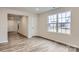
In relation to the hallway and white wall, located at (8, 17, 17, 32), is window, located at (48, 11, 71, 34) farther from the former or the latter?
white wall, located at (8, 17, 17, 32)

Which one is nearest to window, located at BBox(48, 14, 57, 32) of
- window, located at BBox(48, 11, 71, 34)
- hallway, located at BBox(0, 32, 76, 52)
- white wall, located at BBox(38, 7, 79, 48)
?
window, located at BBox(48, 11, 71, 34)

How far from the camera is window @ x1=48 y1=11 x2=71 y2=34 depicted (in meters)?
3.97

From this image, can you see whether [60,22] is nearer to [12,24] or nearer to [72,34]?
[72,34]

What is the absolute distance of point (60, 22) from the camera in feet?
14.9

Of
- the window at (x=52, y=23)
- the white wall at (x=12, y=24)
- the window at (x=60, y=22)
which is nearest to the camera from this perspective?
the window at (x=60, y=22)

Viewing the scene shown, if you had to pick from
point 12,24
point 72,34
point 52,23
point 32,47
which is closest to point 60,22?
point 52,23

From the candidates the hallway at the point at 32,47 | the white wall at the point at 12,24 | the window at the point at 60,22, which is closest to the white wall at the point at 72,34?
the window at the point at 60,22

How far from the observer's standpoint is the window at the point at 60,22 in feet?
13.0

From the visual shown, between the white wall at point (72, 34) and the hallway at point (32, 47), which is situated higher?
the white wall at point (72, 34)

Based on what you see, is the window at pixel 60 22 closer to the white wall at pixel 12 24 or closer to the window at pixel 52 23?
the window at pixel 52 23

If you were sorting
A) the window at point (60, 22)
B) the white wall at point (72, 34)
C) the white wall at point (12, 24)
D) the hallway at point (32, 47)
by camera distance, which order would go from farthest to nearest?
1. the white wall at point (12, 24)
2. the window at point (60, 22)
3. the white wall at point (72, 34)
4. the hallway at point (32, 47)

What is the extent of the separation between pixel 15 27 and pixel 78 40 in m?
9.74

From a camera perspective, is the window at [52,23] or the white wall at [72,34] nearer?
the white wall at [72,34]
